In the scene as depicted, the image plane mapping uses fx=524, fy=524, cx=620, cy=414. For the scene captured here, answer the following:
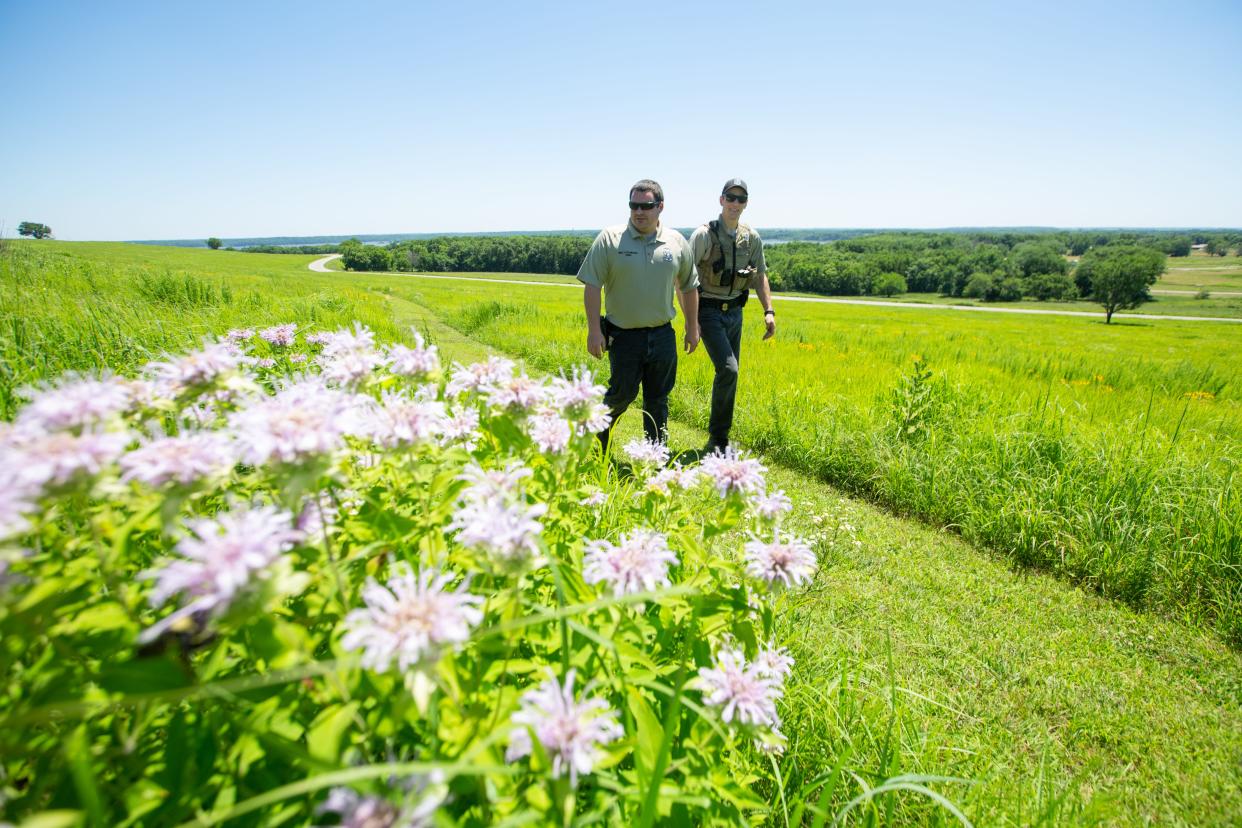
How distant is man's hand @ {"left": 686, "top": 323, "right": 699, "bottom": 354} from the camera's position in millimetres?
5945

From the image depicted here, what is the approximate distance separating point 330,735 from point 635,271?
15.4ft

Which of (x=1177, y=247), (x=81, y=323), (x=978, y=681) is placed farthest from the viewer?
(x=1177, y=247)

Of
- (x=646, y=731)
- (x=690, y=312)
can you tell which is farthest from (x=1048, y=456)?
(x=646, y=731)

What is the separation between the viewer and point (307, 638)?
41.6 inches

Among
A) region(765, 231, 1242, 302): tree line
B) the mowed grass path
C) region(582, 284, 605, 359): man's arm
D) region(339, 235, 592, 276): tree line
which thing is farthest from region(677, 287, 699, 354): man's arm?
region(339, 235, 592, 276): tree line

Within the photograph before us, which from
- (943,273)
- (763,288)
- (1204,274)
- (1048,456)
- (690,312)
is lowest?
(1048,456)

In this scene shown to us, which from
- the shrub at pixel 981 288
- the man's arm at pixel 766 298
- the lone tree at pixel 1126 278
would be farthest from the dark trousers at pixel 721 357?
the shrub at pixel 981 288

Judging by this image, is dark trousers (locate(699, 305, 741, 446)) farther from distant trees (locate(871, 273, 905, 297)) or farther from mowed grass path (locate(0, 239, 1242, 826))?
distant trees (locate(871, 273, 905, 297))

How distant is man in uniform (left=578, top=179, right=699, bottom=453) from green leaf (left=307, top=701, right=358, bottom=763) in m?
4.09

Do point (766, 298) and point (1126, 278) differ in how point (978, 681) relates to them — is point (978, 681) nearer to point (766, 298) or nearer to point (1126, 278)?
point (766, 298)

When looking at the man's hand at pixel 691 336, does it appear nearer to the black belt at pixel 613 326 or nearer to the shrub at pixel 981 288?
the black belt at pixel 613 326

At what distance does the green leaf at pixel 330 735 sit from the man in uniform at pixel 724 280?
5499 millimetres

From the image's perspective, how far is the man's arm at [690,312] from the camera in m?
5.71

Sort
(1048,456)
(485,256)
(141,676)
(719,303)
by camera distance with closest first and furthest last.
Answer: (141,676), (1048,456), (719,303), (485,256)
